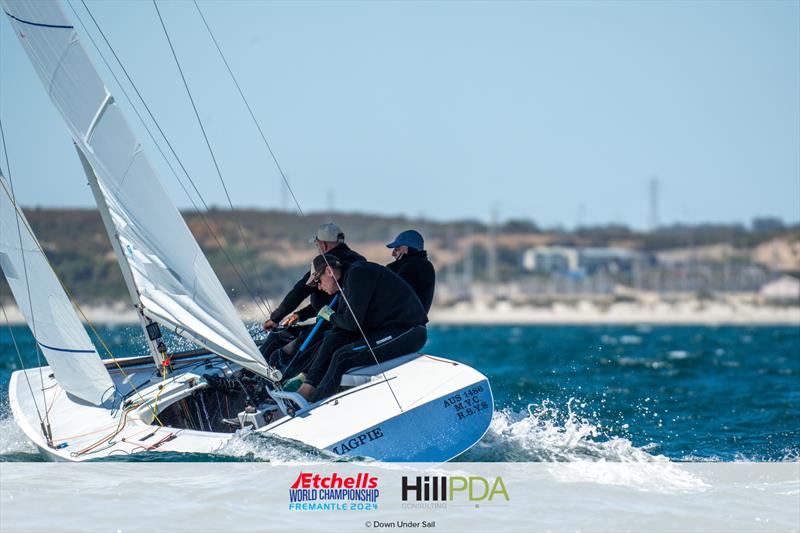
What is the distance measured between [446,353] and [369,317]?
17.7 metres

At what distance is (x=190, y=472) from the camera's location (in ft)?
23.9

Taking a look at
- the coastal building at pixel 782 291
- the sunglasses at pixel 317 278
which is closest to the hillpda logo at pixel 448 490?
the sunglasses at pixel 317 278

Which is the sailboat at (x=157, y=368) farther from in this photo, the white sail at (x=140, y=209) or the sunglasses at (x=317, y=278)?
the sunglasses at (x=317, y=278)

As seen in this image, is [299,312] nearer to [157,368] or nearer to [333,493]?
[157,368]

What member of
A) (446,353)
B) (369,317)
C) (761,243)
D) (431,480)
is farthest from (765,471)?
(761,243)

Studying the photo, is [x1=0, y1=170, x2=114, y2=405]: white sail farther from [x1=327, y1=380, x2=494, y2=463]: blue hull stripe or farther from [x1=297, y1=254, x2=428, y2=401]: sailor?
[x1=327, y1=380, x2=494, y2=463]: blue hull stripe

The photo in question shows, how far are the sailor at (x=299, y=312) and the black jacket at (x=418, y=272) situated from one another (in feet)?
1.11

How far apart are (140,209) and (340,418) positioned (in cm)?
208

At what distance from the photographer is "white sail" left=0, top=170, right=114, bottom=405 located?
27.8 feet

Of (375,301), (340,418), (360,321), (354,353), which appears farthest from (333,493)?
(375,301)

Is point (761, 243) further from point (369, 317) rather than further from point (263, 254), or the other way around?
point (369, 317)

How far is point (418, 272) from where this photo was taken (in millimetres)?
8586

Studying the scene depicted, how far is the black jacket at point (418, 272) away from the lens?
859 centimetres

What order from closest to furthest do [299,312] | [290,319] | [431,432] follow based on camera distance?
[431,432] < [290,319] < [299,312]
